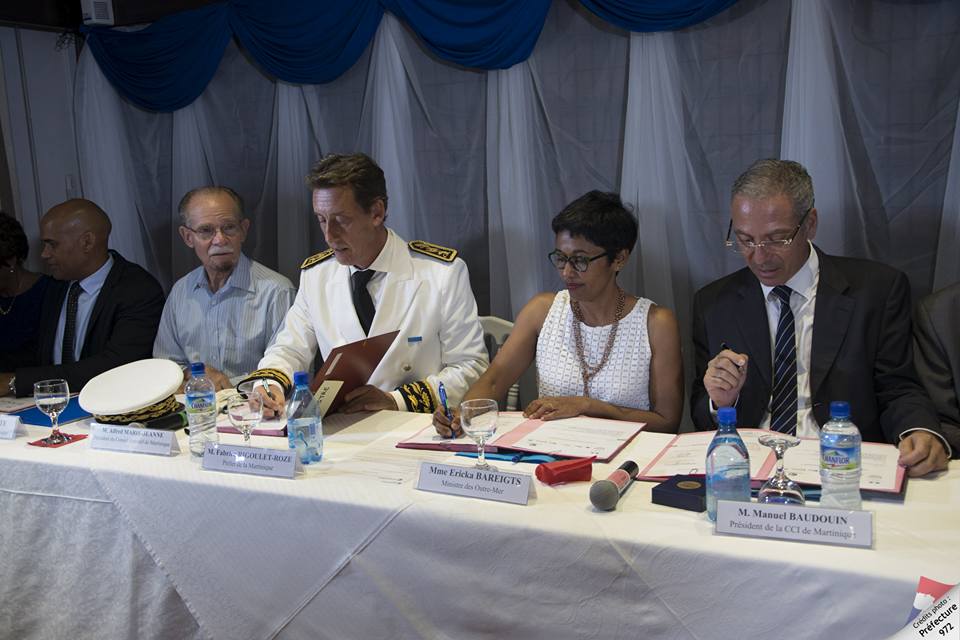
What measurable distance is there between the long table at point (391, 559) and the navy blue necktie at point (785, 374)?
0.45 meters

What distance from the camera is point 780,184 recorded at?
2.22m

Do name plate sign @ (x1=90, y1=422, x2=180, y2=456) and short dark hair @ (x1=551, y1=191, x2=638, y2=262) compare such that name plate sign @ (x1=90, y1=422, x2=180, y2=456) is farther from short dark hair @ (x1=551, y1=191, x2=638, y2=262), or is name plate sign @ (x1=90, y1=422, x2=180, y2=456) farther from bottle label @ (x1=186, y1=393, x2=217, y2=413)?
short dark hair @ (x1=551, y1=191, x2=638, y2=262)

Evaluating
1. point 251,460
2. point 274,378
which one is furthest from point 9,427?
point 251,460

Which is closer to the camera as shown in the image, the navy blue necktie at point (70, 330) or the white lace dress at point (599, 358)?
the white lace dress at point (599, 358)

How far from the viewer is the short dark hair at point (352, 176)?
271 centimetres

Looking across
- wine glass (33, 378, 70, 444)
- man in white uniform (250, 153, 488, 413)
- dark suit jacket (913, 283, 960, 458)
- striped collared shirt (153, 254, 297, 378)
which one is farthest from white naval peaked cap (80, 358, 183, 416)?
dark suit jacket (913, 283, 960, 458)

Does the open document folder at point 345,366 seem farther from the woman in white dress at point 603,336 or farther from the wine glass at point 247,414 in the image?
the woman in white dress at point 603,336

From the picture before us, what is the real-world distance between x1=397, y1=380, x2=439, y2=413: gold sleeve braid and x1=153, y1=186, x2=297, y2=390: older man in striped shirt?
959 millimetres

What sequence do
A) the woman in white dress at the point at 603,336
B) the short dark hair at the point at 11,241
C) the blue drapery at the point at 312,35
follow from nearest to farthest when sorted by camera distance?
the woman in white dress at the point at 603,336
the blue drapery at the point at 312,35
the short dark hair at the point at 11,241

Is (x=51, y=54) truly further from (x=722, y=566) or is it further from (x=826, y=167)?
(x=722, y=566)

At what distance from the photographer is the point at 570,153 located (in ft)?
10.5

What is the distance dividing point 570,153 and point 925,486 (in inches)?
75.2

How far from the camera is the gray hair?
2.22 metres

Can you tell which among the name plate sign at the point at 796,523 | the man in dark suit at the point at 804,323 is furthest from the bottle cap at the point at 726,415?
the man in dark suit at the point at 804,323
